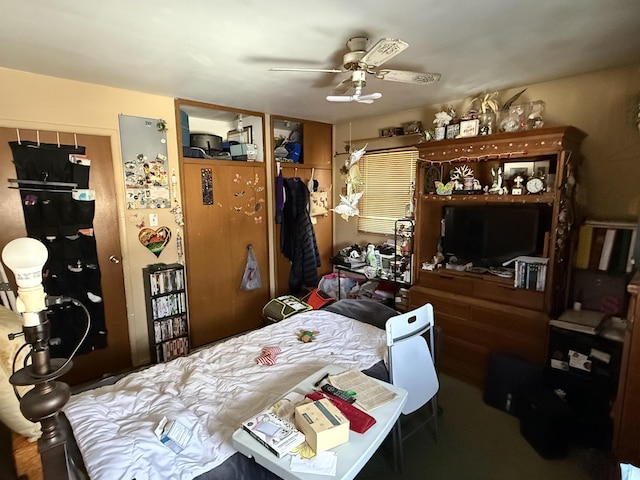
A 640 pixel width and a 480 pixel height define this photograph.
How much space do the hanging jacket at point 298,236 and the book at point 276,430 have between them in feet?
9.00

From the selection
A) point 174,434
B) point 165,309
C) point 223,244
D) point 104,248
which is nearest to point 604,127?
point 174,434

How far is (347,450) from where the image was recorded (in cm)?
117

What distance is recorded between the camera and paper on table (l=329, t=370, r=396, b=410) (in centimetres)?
139

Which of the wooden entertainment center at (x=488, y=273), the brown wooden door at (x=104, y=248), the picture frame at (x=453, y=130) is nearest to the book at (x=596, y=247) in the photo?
the wooden entertainment center at (x=488, y=273)

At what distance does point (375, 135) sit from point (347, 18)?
239 centimetres

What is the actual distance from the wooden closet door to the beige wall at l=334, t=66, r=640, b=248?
9.09 feet

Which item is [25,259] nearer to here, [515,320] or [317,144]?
[515,320]

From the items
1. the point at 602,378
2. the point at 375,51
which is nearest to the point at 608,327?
the point at 602,378

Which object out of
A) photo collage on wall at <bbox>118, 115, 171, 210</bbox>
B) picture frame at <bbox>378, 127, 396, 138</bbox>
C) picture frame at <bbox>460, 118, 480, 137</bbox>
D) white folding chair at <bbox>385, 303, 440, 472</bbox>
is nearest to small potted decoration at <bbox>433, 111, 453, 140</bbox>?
picture frame at <bbox>460, 118, 480, 137</bbox>

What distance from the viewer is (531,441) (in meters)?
2.12

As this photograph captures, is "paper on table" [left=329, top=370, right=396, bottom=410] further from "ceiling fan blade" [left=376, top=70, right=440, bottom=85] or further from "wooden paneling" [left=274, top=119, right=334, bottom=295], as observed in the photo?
"wooden paneling" [left=274, top=119, right=334, bottom=295]

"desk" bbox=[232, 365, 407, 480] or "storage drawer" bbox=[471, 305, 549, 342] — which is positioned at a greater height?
"desk" bbox=[232, 365, 407, 480]

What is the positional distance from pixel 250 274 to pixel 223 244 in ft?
1.50

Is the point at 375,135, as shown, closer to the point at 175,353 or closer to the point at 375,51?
the point at 375,51
